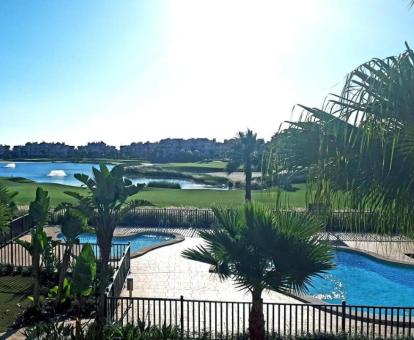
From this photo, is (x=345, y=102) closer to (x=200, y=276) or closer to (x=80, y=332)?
(x=80, y=332)

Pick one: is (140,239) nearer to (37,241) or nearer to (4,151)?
(37,241)

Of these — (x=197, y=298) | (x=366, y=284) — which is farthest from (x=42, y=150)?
(x=197, y=298)

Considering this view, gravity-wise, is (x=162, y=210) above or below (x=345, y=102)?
below

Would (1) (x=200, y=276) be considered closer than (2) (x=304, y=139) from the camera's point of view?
No

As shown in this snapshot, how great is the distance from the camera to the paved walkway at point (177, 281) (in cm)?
1309

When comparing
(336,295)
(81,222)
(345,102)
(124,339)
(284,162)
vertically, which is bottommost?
(336,295)

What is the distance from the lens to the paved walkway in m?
13.1

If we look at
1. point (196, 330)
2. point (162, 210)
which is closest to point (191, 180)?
point (162, 210)

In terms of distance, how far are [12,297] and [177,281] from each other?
495cm

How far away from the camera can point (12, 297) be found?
40.5ft

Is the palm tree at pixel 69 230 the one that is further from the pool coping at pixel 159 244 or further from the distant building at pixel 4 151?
the distant building at pixel 4 151

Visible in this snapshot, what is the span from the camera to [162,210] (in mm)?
24547

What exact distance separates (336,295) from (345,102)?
1113 cm

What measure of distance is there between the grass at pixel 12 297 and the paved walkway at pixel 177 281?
2844 mm
